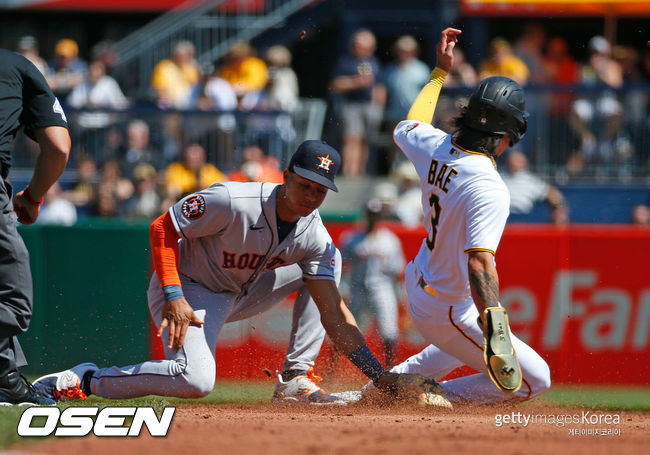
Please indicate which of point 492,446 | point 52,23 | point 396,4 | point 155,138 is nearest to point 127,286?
point 155,138

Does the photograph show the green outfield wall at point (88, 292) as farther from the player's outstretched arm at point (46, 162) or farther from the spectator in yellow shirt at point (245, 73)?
the spectator in yellow shirt at point (245, 73)

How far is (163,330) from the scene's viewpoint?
577 cm

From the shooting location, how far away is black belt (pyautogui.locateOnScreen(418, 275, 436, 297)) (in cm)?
580

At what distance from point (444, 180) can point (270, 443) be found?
1.93 meters

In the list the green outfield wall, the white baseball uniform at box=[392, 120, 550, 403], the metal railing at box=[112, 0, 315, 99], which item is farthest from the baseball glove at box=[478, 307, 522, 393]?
the metal railing at box=[112, 0, 315, 99]

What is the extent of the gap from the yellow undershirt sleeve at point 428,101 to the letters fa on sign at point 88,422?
2587 mm

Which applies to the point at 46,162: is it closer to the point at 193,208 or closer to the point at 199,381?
the point at 193,208

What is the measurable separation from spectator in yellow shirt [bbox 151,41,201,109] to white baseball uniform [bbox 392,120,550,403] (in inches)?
254

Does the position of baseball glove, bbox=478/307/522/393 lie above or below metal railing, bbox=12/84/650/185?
below

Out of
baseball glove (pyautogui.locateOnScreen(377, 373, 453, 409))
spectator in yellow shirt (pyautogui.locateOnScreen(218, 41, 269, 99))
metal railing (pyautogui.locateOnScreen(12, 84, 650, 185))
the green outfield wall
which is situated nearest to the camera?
baseball glove (pyautogui.locateOnScreen(377, 373, 453, 409))

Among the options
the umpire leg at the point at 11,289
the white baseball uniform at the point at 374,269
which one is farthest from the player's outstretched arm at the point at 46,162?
the white baseball uniform at the point at 374,269

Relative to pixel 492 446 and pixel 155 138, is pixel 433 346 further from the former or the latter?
A: pixel 155 138

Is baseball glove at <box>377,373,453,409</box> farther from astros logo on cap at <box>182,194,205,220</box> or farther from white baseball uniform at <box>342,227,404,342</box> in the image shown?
white baseball uniform at <box>342,227,404,342</box>

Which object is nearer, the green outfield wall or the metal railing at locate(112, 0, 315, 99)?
the green outfield wall
